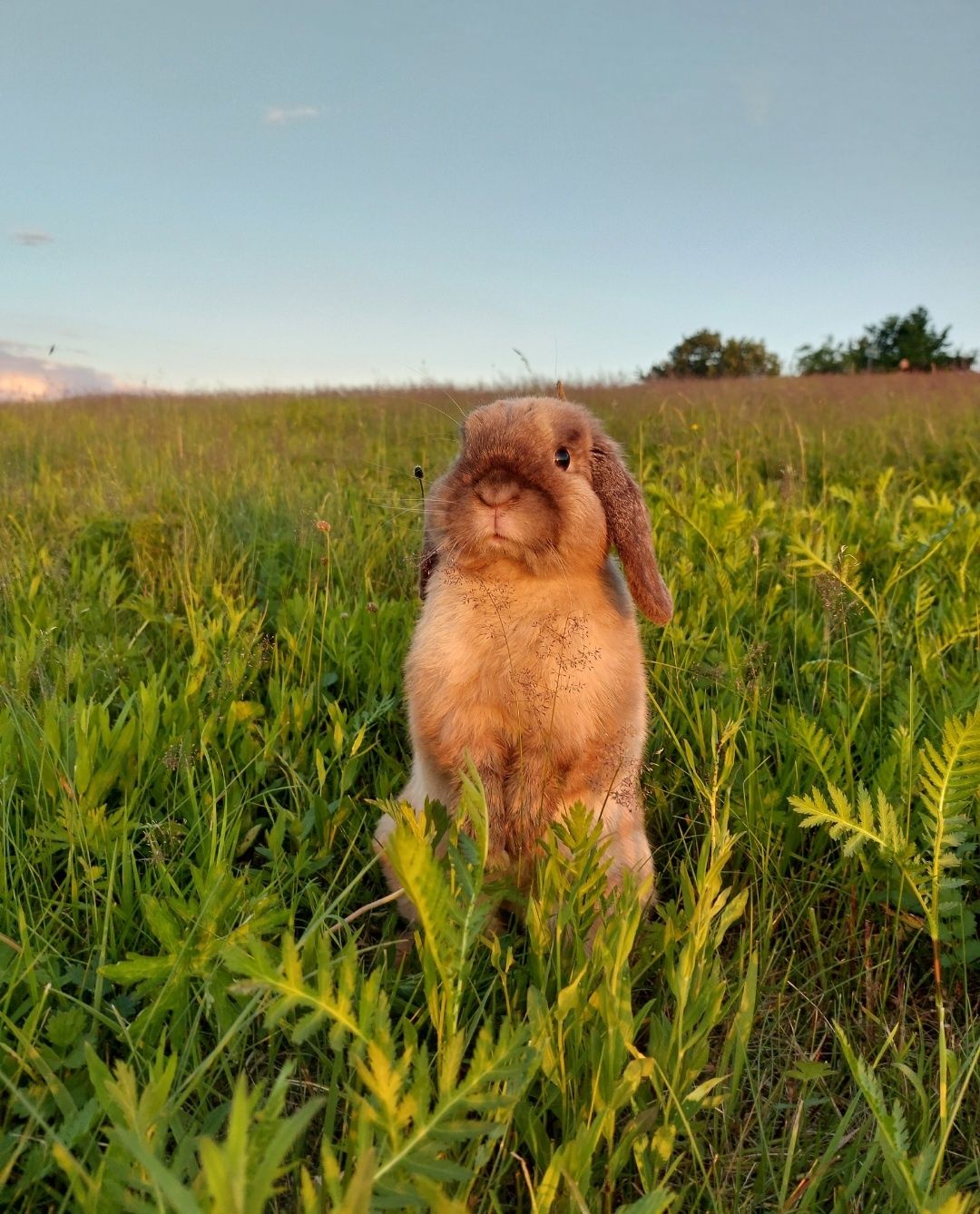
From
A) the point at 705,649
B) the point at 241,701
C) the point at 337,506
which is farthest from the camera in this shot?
the point at 337,506

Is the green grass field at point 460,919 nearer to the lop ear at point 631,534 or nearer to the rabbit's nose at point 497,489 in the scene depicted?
the lop ear at point 631,534

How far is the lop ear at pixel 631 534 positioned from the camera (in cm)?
227

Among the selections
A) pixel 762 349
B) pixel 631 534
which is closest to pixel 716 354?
pixel 762 349

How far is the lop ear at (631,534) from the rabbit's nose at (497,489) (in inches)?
11.6

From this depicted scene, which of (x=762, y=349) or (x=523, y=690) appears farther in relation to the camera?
(x=762, y=349)

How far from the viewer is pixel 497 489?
81.7 inches

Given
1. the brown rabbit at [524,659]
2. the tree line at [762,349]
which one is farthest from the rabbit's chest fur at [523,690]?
the tree line at [762,349]

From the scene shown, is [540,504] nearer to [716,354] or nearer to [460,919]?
[460,919]

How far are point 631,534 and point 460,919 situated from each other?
4.00 feet

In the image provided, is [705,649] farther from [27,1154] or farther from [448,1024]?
[27,1154]

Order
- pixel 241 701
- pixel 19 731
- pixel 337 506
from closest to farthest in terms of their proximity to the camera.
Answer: pixel 19 731 < pixel 241 701 < pixel 337 506

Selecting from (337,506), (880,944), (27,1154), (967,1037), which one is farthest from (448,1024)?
(337,506)

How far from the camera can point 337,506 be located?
15.5 feet

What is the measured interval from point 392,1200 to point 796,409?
9.11 m
